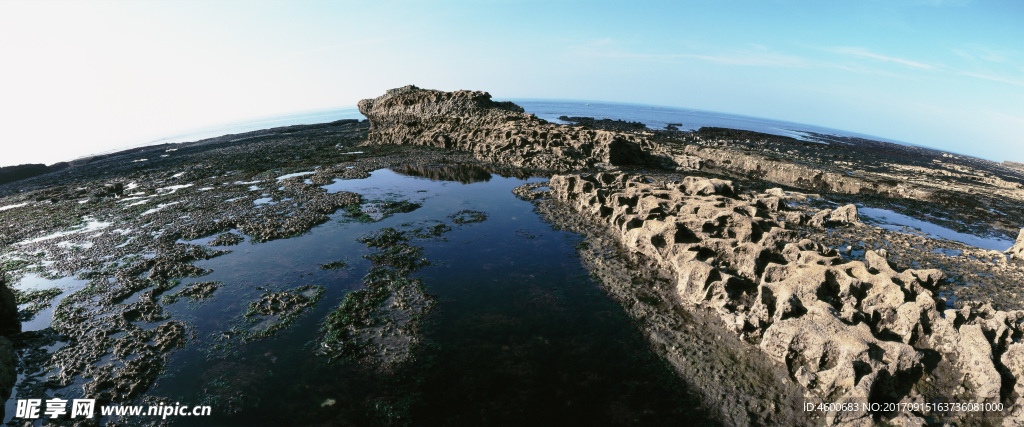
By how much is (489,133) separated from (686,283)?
32028mm

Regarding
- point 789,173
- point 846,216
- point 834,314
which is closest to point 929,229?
point 846,216

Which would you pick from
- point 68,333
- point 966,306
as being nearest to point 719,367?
point 966,306

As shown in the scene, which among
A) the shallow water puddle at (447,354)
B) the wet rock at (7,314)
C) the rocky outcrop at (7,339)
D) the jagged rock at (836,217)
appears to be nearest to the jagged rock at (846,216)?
the jagged rock at (836,217)

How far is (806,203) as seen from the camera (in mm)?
21453

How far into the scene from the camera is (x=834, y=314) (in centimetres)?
795

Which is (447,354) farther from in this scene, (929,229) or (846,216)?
(929,229)

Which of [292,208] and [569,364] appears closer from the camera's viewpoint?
[569,364]

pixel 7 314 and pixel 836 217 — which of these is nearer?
pixel 7 314

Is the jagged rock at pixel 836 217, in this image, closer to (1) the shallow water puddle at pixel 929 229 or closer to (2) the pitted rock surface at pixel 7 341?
(1) the shallow water puddle at pixel 929 229

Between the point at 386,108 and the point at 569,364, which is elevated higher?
the point at 386,108

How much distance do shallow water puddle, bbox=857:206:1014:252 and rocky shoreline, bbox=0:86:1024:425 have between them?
5.41 feet

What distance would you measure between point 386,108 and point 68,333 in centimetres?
4952

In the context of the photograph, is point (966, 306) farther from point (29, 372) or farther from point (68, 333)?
point (68, 333)

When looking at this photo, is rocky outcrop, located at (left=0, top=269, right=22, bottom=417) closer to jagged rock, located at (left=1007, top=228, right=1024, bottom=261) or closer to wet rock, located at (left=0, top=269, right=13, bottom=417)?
wet rock, located at (left=0, top=269, right=13, bottom=417)
